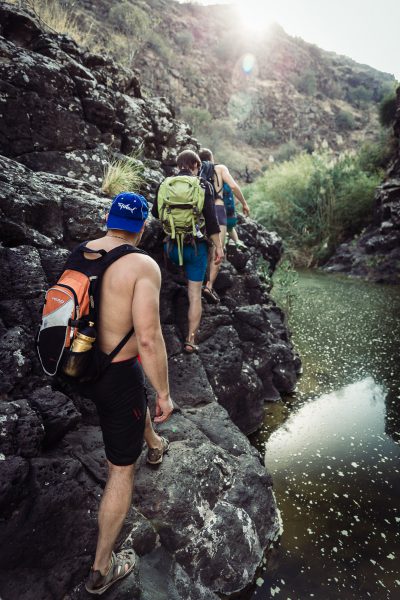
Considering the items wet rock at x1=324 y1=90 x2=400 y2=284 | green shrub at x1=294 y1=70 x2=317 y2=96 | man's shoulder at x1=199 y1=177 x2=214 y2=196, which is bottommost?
wet rock at x1=324 y1=90 x2=400 y2=284

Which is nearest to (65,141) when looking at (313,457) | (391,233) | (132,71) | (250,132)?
(132,71)

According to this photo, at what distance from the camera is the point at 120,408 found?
5.99 feet

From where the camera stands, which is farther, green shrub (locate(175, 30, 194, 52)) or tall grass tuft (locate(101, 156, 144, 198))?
green shrub (locate(175, 30, 194, 52))

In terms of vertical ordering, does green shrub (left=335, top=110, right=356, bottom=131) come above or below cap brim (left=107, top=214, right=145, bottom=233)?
above

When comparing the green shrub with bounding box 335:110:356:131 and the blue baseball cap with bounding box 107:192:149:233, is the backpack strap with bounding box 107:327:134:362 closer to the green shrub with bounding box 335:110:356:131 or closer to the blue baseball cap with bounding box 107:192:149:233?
the blue baseball cap with bounding box 107:192:149:233

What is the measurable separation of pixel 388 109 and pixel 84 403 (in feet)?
76.0

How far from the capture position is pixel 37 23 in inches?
179

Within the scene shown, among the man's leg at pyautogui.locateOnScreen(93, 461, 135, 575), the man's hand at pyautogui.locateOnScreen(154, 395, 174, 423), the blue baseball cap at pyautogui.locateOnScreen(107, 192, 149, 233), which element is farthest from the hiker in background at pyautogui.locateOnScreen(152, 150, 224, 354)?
the man's leg at pyautogui.locateOnScreen(93, 461, 135, 575)

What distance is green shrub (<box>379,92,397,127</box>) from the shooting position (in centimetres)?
1920

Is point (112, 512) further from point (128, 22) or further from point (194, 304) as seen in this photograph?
point (128, 22)

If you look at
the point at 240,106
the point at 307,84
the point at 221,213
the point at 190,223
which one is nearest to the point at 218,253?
the point at 190,223

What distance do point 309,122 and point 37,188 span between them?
1779 inches

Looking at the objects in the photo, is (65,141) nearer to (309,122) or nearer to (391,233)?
(391,233)

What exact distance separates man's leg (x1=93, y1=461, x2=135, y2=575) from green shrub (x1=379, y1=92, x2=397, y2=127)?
2277 centimetres
